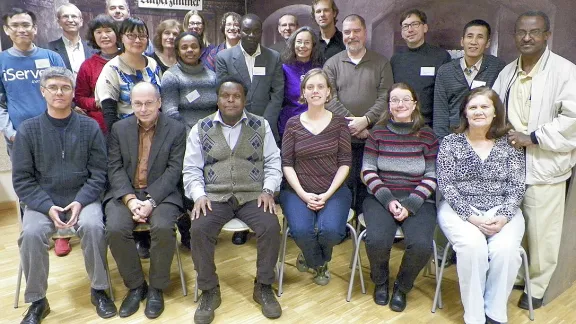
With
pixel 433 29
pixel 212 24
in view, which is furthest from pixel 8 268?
pixel 433 29

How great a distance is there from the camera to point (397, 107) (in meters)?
2.77

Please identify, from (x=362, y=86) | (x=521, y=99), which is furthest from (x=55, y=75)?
(x=521, y=99)

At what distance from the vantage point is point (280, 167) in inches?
113

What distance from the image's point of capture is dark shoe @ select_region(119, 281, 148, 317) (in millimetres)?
2600

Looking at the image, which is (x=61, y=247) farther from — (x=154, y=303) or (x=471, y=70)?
(x=471, y=70)

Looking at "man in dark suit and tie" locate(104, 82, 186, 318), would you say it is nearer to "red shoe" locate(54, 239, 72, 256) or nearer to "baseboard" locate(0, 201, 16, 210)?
"red shoe" locate(54, 239, 72, 256)

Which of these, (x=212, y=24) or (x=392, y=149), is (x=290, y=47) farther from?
(x=212, y=24)

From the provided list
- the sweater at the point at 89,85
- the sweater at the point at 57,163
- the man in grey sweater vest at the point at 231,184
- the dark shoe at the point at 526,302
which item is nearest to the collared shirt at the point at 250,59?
the man in grey sweater vest at the point at 231,184

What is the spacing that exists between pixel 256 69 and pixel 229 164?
877 mm

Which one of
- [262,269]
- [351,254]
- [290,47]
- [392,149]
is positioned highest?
[290,47]

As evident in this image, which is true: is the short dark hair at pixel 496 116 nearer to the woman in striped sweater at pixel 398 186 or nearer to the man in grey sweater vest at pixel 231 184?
the woman in striped sweater at pixel 398 186

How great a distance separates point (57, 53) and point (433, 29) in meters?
3.25

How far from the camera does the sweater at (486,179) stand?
2568 millimetres

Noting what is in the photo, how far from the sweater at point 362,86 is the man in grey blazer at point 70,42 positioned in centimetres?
202
